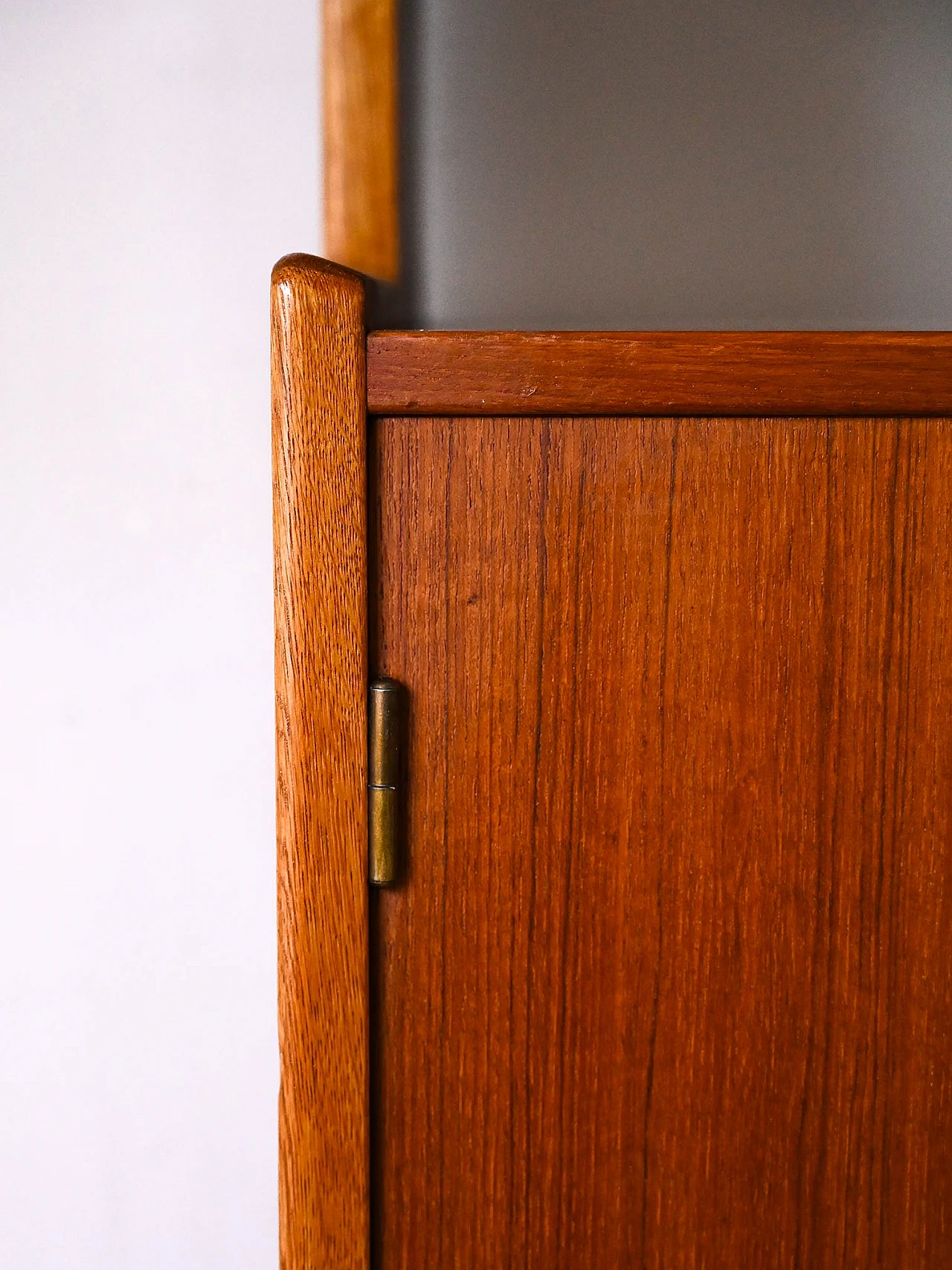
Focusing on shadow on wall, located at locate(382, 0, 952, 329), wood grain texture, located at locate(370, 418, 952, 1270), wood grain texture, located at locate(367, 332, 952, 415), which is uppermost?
shadow on wall, located at locate(382, 0, 952, 329)

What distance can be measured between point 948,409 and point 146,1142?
0.76 m

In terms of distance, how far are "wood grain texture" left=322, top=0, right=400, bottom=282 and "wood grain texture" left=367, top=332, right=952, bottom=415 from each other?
195 mm

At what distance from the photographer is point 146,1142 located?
615 millimetres

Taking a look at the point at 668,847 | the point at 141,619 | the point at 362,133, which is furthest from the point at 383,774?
the point at 362,133

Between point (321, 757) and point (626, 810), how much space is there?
6.5 inches

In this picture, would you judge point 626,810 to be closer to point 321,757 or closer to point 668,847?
point 668,847

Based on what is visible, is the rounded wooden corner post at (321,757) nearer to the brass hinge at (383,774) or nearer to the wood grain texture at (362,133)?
the brass hinge at (383,774)

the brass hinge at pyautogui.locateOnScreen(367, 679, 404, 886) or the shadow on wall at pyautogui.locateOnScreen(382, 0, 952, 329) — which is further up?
the shadow on wall at pyautogui.locateOnScreen(382, 0, 952, 329)

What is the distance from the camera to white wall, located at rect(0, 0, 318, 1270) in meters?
0.57

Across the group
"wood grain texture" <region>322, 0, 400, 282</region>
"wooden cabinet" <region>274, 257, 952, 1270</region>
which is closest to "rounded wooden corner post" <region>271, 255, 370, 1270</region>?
"wooden cabinet" <region>274, 257, 952, 1270</region>

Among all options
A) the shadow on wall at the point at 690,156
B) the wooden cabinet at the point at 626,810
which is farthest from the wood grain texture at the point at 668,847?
the shadow on wall at the point at 690,156

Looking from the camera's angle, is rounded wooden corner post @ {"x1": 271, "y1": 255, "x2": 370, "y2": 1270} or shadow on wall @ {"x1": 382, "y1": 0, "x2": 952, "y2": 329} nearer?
rounded wooden corner post @ {"x1": 271, "y1": 255, "x2": 370, "y2": 1270}

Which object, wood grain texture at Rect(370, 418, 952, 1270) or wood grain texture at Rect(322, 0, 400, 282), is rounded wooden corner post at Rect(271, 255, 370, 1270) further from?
wood grain texture at Rect(322, 0, 400, 282)

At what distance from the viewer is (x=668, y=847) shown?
0.42 meters
